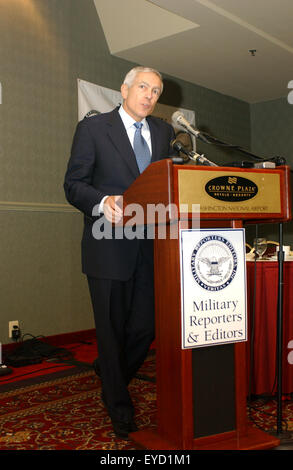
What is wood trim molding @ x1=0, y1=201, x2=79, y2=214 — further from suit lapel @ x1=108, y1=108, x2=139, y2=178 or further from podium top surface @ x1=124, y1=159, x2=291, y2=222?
podium top surface @ x1=124, y1=159, x2=291, y2=222

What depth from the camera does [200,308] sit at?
1.65 metres

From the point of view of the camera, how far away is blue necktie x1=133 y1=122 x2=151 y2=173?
2.15 metres

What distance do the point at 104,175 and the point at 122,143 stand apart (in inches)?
6.3

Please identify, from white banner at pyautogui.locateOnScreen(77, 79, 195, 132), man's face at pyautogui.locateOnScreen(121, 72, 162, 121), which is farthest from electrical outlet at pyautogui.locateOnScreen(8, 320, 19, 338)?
man's face at pyautogui.locateOnScreen(121, 72, 162, 121)

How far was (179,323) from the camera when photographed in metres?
1.62

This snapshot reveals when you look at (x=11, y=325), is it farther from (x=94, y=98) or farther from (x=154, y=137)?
(x=154, y=137)

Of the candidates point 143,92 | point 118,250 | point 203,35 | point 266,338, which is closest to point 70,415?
point 118,250

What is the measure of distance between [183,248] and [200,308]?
21cm

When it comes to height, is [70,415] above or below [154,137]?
below

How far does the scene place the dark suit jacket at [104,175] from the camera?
2068mm

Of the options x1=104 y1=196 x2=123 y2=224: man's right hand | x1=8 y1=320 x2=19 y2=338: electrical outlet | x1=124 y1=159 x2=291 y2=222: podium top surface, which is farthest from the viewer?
x1=8 y1=320 x2=19 y2=338: electrical outlet

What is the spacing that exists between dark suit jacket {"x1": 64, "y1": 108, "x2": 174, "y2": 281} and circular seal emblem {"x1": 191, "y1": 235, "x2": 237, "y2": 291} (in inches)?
19.7

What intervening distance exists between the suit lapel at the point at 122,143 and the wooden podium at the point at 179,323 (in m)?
0.37

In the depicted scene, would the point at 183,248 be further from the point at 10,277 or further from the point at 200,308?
the point at 10,277
